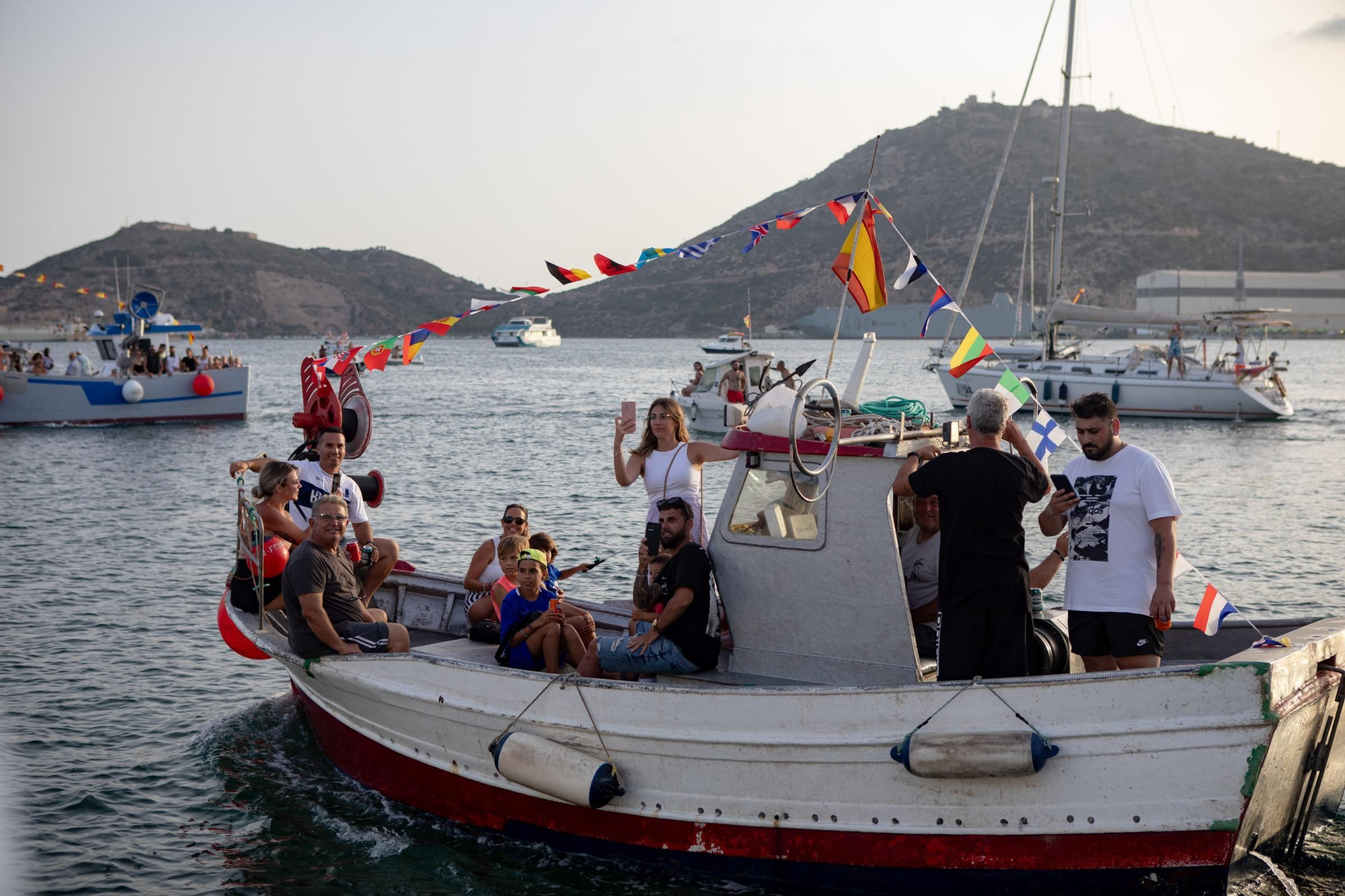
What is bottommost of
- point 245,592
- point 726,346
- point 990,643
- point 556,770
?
point 556,770

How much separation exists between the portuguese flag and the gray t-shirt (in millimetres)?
4350

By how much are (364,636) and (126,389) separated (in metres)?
34.1

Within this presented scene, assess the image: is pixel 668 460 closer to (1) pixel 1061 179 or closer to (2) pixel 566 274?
(2) pixel 566 274

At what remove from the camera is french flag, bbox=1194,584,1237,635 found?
6387mm

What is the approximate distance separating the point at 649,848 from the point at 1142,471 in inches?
134

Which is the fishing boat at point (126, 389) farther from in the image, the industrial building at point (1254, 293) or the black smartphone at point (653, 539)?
the industrial building at point (1254, 293)

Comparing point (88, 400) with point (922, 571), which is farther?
point (88, 400)

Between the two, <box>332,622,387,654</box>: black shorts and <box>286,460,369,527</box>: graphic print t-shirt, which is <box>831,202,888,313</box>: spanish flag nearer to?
<box>332,622,387,654</box>: black shorts

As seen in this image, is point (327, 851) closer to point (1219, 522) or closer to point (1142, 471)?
point (1142, 471)

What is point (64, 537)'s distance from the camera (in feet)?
60.8

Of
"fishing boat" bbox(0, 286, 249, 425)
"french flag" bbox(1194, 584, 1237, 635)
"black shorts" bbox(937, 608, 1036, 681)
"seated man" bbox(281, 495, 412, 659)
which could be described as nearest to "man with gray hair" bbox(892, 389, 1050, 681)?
"black shorts" bbox(937, 608, 1036, 681)

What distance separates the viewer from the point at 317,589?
23.8 feet

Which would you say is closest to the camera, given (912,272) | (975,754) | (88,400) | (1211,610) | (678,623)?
(975,754)

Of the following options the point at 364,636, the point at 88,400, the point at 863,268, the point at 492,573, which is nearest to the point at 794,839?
the point at 364,636
